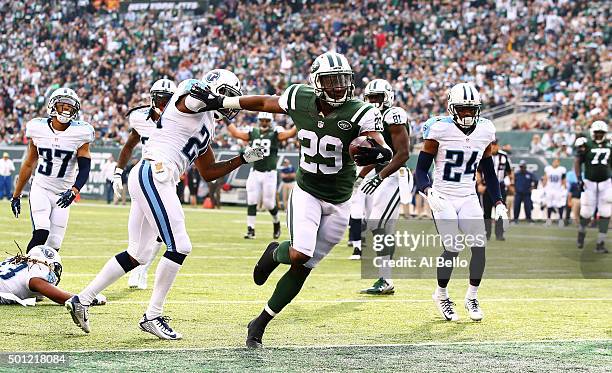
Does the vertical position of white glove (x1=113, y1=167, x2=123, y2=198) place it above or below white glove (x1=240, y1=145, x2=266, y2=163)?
below

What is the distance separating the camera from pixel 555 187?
21.2 metres

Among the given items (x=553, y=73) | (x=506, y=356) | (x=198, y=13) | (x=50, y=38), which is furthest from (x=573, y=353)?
(x=50, y=38)

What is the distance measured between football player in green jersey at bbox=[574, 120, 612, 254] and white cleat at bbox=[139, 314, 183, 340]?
9576 millimetres

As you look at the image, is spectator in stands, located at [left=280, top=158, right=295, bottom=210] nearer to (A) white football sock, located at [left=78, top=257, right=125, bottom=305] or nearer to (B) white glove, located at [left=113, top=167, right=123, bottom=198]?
(B) white glove, located at [left=113, top=167, right=123, bottom=198]

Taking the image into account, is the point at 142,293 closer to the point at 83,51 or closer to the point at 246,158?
the point at 246,158

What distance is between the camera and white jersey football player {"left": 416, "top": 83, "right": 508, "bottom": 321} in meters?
7.77

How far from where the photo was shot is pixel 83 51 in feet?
114

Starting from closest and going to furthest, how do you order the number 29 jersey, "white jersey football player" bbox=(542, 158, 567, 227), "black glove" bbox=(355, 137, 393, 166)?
"black glove" bbox=(355, 137, 393, 166), the number 29 jersey, "white jersey football player" bbox=(542, 158, 567, 227)

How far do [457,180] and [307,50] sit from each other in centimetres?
2280

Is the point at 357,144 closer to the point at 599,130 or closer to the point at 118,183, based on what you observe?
the point at 118,183

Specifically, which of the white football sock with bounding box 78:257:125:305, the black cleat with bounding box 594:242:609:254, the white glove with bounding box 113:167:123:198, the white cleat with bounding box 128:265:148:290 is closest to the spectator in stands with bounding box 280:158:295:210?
the black cleat with bounding box 594:242:609:254

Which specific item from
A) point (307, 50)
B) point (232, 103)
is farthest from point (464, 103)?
point (307, 50)

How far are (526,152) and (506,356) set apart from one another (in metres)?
17.7

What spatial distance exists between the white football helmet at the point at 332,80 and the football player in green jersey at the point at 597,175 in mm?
9348
